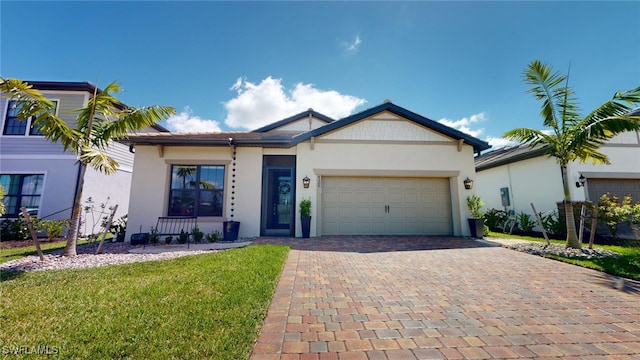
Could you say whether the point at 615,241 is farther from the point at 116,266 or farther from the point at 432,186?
the point at 116,266

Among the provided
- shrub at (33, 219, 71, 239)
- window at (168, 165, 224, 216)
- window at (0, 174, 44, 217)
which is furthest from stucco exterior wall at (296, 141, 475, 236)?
window at (0, 174, 44, 217)

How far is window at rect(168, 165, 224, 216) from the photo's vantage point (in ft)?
30.4

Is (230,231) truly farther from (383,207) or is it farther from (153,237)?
(383,207)

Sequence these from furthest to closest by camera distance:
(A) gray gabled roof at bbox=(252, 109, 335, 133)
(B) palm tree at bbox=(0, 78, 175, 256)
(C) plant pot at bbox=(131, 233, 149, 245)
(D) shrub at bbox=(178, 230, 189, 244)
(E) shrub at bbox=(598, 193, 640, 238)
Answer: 1. (A) gray gabled roof at bbox=(252, 109, 335, 133)
2. (D) shrub at bbox=(178, 230, 189, 244)
3. (C) plant pot at bbox=(131, 233, 149, 245)
4. (E) shrub at bbox=(598, 193, 640, 238)
5. (B) palm tree at bbox=(0, 78, 175, 256)

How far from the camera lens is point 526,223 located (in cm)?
1097

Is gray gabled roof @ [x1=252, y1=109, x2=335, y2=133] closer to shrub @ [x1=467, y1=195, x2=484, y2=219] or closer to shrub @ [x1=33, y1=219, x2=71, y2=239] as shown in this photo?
shrub @ [x1=467, y1=195, x2=484, y2=219]

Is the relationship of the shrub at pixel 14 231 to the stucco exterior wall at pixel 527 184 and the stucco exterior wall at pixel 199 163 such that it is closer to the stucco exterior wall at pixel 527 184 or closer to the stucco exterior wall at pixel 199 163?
the stucco exterior wall at pixel 199 163

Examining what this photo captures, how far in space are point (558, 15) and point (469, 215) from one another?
24.1 ft

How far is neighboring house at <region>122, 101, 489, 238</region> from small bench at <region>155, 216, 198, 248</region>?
0.86ft

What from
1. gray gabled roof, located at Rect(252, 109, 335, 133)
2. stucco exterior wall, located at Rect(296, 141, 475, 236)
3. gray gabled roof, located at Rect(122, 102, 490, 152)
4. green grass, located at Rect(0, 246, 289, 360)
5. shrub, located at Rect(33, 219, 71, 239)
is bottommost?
green grass, located at Rect(0, 246, 289, 360)

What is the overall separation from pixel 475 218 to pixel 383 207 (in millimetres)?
3457

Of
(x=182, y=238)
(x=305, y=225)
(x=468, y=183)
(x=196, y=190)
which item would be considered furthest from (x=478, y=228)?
(x=196, y=190)

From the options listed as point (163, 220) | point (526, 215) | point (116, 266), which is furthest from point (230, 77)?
point (526, 215)

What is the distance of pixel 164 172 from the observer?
364 inches
